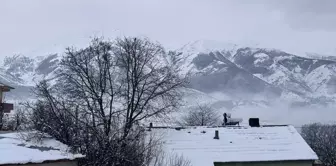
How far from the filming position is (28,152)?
12.1 m

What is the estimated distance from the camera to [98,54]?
27.0m

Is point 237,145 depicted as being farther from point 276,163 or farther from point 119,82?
point 119,82

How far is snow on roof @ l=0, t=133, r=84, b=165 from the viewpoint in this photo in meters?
11.4

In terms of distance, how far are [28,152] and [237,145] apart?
1720 cm

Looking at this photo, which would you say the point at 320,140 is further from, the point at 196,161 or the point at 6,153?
the point at 6,153

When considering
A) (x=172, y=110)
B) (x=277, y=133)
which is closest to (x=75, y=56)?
(x=172, y=110)

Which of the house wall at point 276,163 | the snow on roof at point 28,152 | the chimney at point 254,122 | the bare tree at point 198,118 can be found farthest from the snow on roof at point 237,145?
the bare tree at point 198,118

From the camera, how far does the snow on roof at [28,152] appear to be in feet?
37.4

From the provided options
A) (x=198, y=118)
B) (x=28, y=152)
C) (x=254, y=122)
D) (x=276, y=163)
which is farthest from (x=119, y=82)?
(x=198, y=118)

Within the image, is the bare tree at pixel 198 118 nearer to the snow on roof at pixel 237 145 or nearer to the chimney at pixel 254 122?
the chimney at pixel 254 122

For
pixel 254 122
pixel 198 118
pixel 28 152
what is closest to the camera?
pixel 28 152

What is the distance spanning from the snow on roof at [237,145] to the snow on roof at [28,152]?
40.1 feet

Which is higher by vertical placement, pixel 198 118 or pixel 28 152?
pixel 198 118

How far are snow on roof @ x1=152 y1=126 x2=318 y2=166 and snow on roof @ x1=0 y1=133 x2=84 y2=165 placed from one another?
481 inches
